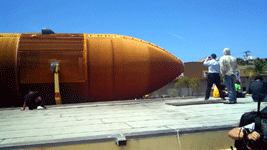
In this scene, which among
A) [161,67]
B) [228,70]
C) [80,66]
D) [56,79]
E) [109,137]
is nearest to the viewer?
[109,137]

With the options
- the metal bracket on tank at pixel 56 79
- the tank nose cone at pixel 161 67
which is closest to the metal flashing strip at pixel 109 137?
the metal bracket on tank at pixel 56 79

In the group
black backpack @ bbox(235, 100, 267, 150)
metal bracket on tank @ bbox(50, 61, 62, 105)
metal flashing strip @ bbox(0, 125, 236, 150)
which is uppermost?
metal bracket on tank @ bbox(50, 61, 62, 105)

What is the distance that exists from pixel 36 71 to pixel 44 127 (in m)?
5.34

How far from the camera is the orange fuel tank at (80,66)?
9148mm

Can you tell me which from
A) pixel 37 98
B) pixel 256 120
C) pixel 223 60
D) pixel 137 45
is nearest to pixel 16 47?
pixel 37 98

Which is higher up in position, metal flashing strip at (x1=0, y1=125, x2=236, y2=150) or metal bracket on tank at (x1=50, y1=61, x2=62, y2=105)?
metal bracket on tank at (x1=50, y1=61, x2=62, y2=105)

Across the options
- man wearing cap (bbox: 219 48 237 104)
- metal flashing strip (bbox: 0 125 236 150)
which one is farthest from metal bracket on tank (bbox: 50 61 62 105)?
man wearing cap (bbox: 219 48 237 104)

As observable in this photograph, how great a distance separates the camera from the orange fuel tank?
9148 mm

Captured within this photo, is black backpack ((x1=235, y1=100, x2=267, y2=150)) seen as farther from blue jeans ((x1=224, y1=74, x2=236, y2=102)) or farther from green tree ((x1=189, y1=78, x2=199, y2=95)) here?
green tree ((x1=189, y1=78, x2=199, y2=95))

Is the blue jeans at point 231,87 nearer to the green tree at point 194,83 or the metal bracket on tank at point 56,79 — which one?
the metal bracket on tank at point 56,79

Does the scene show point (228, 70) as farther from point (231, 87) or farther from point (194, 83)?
point (194, 83)

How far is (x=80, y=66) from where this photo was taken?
31.1ft

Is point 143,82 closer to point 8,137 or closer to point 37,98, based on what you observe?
point 37,98

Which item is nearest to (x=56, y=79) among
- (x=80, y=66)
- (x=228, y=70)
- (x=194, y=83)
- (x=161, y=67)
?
(x=80, y=66)
